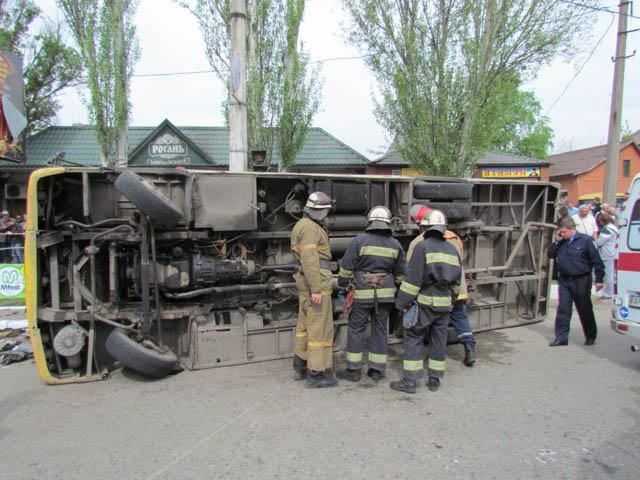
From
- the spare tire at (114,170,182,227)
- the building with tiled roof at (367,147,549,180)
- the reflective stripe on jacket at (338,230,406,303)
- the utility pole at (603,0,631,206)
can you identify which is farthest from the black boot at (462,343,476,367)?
the building with tiled roof at (367,147,549,180)

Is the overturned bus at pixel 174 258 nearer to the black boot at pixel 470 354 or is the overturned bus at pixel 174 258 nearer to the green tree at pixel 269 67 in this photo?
the black boot at pixel 470 354

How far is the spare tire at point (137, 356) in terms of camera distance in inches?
164

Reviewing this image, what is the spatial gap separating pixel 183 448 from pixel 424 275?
2.58 metres

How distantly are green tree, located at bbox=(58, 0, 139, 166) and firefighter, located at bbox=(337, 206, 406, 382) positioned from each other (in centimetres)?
1250

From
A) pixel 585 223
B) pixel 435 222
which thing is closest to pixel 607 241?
pixel 585 223

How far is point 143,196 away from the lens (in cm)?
405

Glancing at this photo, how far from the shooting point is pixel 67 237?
456 centimetres

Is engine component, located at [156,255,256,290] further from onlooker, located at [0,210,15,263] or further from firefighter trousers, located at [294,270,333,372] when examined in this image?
onlooker, located at [0,210,15,263]

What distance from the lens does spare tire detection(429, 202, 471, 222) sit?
5609mm

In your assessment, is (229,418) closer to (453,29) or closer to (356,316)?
(356,316)

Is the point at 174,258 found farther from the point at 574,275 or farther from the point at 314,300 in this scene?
the point at 574,275

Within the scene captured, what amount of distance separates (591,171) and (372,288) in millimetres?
41409

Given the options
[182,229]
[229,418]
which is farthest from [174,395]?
[182,229]

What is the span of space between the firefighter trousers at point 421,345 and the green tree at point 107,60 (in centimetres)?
1314
